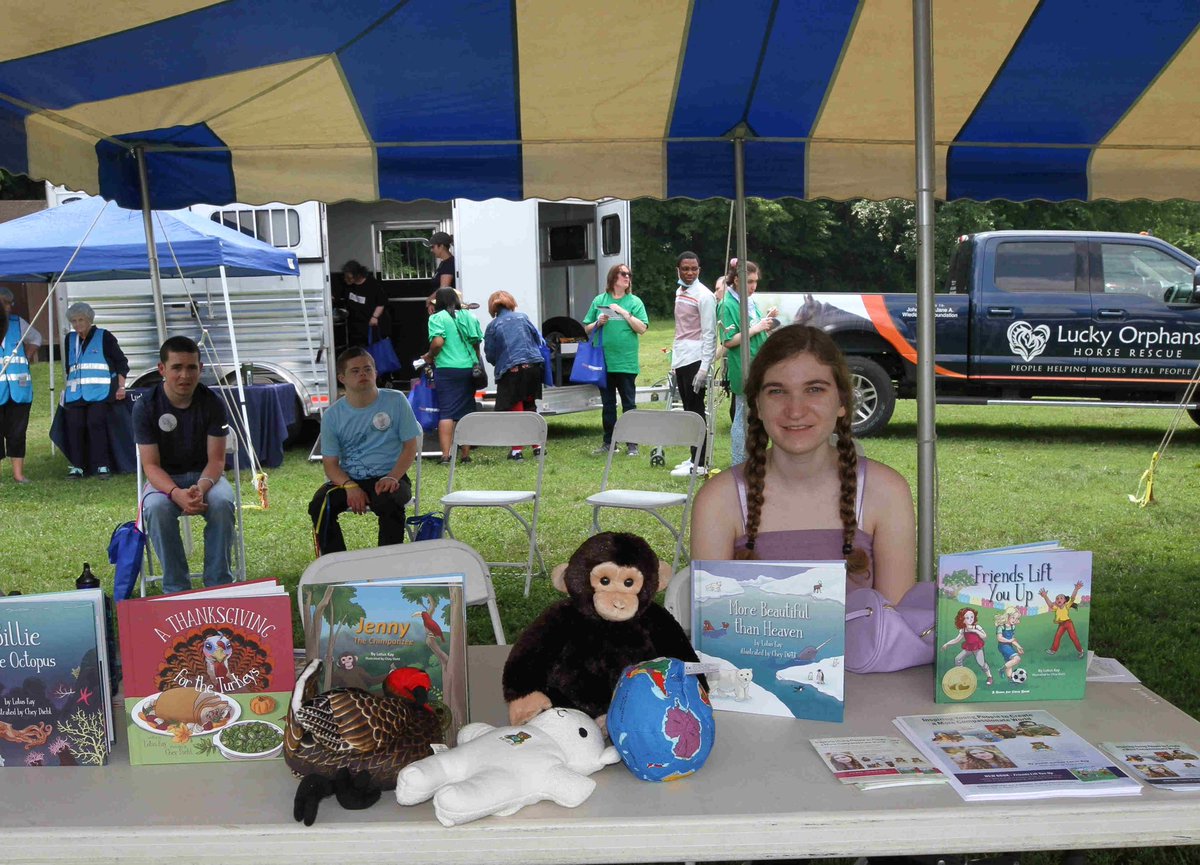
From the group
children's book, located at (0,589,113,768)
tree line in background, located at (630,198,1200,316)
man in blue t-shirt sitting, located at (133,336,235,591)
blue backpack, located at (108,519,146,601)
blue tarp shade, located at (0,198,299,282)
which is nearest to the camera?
children's book, located at (0,589,113,768)

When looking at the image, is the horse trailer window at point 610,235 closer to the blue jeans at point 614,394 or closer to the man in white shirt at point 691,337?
the man in white shirt at point 691,337

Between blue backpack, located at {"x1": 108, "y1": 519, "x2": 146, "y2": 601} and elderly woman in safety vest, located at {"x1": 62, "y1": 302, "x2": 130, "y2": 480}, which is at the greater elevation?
elderly woman in safety vest, located at {"x1": 62, "y1": 302, "x2": 130, "y2": 480}

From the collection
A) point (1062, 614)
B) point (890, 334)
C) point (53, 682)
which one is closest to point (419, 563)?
point (53, 682)

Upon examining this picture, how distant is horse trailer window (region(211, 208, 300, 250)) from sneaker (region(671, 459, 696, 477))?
3.86 meters

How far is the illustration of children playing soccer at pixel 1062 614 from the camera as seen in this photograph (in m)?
1.67

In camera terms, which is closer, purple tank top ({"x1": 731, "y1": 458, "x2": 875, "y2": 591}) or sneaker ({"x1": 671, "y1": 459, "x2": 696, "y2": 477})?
purple tank top ({"x1": 731, "y1": 458, "x2": 875, "y2": 591})

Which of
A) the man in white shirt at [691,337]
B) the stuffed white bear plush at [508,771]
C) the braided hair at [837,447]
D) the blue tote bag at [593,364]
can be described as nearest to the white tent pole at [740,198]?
the braided hair at [837,447]

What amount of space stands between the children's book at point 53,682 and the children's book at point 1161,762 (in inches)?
56.4

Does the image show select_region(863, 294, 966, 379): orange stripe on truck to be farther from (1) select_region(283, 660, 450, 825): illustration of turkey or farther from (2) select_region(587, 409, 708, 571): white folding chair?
(1) select_region(283, 660, 450, 825): illustration of turkey

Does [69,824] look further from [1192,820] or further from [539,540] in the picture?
[539,540]

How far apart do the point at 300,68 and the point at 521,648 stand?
246 centimetres

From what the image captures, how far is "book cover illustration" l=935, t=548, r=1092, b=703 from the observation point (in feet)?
→ 5.42

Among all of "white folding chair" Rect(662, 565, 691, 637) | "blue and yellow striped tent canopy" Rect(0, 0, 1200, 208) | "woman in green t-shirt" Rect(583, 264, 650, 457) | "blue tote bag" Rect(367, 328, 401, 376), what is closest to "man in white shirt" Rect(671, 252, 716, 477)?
"woman in green t-shirt" Rect(583, 264, 650, 457)

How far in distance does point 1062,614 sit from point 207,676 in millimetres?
1315
